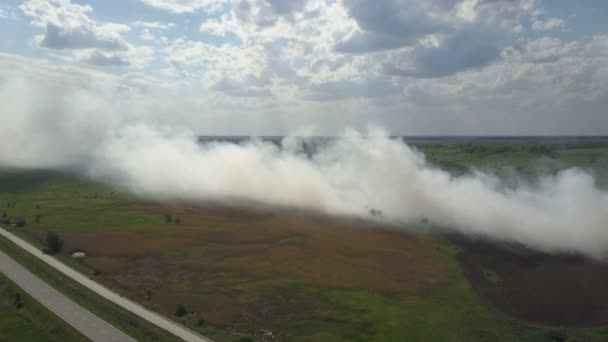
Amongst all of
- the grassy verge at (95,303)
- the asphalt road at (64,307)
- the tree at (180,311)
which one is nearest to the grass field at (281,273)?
the tree at (180,311)

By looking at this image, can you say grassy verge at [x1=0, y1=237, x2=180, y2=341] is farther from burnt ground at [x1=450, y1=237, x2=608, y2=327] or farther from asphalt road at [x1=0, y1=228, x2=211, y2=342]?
burnt ground at [x1=450, y1=237, x2=608, y2=327]

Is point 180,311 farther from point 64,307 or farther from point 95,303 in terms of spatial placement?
point 64,307

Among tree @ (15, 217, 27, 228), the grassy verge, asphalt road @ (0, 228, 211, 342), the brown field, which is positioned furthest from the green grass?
tree @ (15, 217, 27, 228)

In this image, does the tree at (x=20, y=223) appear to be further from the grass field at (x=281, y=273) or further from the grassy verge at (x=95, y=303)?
the grassy verge at (x=95, y=303)

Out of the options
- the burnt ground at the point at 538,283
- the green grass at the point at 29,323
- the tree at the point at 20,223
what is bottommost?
the burnt ground at the point at 538,283

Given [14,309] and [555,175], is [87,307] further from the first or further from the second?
[555,175]

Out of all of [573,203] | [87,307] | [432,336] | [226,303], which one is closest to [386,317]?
[432,336]
